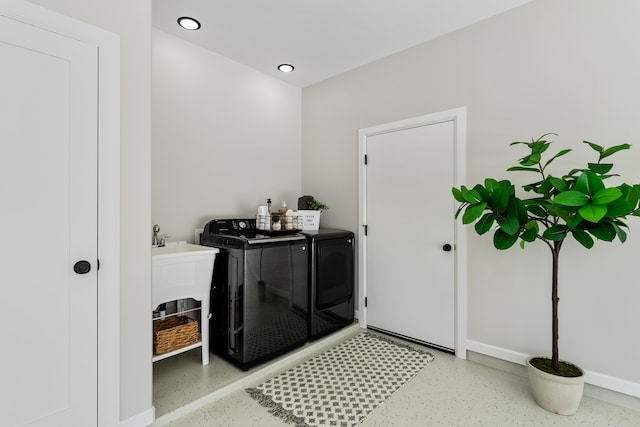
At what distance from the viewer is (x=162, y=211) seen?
256 cm

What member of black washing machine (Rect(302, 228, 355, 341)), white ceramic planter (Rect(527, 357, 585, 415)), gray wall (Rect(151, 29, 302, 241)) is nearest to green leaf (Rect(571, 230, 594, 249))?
white ceramic planter (Rect(527, 357, 585, 415))

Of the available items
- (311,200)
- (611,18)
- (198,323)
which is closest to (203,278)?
(198,323)

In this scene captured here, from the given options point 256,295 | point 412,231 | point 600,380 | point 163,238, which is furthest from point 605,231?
point 163,238

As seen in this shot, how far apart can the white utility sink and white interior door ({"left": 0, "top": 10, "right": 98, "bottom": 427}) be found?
460mm

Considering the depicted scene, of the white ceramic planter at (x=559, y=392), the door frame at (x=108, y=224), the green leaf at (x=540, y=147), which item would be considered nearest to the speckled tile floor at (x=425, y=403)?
Result: the white ceramic planter at (x=559, y=392)

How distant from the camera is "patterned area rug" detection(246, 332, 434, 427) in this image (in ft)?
6.05

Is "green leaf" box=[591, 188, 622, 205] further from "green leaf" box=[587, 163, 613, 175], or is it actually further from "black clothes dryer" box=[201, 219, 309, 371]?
"black clothes dryer" box=[201, 219, 309, 371]

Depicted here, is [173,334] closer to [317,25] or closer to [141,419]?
[141,419]

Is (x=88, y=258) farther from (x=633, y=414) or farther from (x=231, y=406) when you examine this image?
(x=633, y=414)

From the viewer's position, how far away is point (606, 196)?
1438 millimetres

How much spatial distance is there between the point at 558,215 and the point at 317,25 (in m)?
2.19

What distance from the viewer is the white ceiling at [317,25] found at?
222cm

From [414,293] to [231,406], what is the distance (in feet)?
5.77

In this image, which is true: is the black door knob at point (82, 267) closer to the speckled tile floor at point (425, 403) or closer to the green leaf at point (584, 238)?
the speckled tile floor at point (425, 403)
